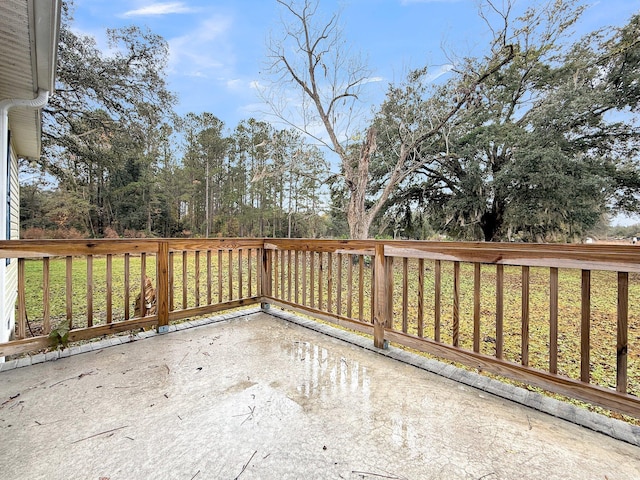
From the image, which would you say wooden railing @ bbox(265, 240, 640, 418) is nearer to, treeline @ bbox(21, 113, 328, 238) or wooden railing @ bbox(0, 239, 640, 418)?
wooden railing @ bbox(0, 239, 640, 418)

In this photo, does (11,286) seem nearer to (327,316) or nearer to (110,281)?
(110,281)

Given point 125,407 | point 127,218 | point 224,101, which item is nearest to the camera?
point 125,407

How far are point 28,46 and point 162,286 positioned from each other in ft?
6.68

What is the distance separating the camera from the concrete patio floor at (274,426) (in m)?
1.25

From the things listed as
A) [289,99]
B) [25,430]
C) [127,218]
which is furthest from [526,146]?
[127,218]

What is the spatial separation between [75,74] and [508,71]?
11.9 metres

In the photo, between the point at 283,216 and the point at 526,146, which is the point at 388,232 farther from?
the point at 283,216

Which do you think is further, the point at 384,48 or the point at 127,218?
the point at 127,218

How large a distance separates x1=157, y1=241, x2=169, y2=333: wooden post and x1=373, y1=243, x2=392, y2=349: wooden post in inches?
79.8

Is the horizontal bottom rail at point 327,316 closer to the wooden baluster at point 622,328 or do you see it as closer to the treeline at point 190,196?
the wooden baluster at point 622,328

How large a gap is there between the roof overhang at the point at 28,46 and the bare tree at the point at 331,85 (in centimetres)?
676

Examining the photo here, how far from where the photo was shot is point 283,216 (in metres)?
19.9

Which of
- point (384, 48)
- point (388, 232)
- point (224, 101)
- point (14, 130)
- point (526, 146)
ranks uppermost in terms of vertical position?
point (224, 101)

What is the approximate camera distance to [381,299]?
8.26 feet
